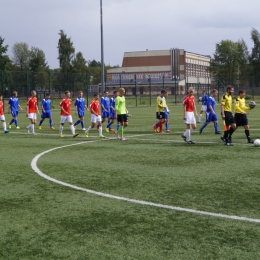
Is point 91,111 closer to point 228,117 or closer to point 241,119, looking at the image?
point 228,117

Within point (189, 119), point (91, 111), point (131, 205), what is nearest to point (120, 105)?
point (91, 111)

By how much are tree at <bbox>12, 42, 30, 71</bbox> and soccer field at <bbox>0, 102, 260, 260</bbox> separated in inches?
4100

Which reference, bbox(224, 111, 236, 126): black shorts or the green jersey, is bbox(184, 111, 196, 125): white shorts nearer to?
bbox(224, 111, 236, 126): black shorts

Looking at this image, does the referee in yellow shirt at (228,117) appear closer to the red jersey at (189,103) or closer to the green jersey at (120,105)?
the red jersey at (189,103)

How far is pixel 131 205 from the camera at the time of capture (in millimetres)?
6664

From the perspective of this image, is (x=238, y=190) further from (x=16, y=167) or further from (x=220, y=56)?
(x=220, y=56)

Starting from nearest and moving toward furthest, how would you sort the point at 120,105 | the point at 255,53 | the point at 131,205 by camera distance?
1. the point at 131,205
2. the point at 120,105
3. the point at 255,53

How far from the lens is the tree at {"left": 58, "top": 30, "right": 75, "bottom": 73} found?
342 ft

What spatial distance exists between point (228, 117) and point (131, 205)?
8.25 m

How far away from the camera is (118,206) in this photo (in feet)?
21.7

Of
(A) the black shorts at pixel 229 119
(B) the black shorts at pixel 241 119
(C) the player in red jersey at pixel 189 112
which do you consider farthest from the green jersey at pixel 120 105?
(B) the black shorts at pixel 241 119

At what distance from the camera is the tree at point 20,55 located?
11200 cm

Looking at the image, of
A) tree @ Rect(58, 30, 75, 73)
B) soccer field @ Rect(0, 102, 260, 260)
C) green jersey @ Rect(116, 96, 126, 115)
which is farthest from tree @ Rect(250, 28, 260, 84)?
soccer field @ Rect(0, 102, 260, 260)

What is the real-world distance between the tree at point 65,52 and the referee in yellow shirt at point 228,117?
9230cm
